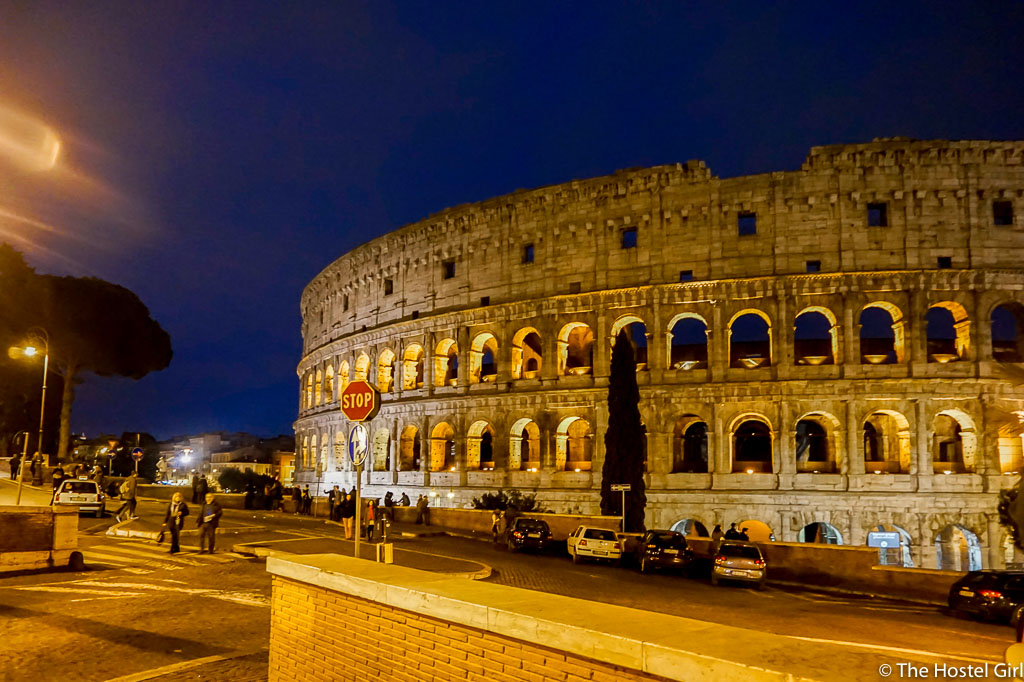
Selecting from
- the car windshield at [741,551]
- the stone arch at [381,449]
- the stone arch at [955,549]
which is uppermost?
the stone arch at [381,449]

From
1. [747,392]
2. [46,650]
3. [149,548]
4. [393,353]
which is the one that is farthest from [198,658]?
[393,353]

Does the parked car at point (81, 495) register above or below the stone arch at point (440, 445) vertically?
below

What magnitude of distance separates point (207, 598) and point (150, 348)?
46774 millimetres

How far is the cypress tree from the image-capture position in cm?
3008

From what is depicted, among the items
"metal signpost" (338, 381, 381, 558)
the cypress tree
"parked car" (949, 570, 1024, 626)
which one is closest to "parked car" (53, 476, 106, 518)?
the cypress tree

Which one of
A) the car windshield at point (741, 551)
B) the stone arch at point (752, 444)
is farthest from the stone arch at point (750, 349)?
the car windshield at point (741, 551)

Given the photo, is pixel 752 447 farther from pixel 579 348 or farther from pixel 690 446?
pixel 579 348

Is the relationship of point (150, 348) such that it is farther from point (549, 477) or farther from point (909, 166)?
point (909, 166)

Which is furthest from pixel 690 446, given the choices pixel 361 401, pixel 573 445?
pixel 361 401

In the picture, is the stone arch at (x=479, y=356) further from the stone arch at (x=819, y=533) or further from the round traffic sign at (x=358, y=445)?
the round traffic sign at (x=358, y=445)

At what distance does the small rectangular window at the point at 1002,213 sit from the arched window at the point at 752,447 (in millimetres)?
12913

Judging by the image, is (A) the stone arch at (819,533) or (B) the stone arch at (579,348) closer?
(A) the stone arch at (819,533)

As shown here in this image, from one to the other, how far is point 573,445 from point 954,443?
1771 cm

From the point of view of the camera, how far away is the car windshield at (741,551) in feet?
64.5
